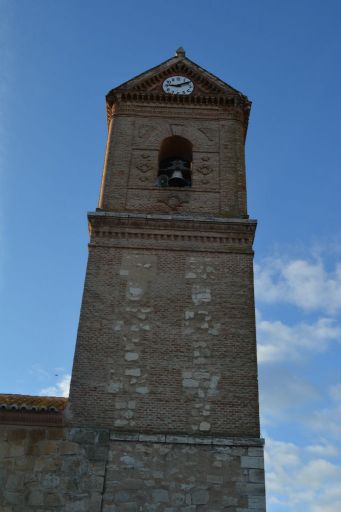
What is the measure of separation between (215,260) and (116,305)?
90.3 inches

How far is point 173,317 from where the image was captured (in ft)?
42.3

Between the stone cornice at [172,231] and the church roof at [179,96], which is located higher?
the church roof at [179,96]

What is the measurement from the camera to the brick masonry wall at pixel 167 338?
11688mm

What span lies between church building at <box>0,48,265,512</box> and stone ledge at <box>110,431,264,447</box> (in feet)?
0.06

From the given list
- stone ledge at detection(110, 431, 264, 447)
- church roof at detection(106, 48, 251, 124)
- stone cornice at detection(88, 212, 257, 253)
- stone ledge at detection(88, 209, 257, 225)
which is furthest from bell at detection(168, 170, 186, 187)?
stone ledge at detection(110, 431, 264, 447)

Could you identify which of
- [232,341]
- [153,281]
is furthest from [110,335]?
[232,341]

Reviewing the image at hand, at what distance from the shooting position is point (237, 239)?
46.3 feet

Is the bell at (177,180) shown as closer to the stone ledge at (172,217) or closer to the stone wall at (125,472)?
the stone ledge at (172,217)

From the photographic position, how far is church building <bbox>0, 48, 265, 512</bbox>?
35.7ft

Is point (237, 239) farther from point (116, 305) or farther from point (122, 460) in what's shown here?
point (122, 460)

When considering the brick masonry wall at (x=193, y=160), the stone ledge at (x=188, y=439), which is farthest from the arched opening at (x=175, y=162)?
the stone ledge at (x=188, y=439)

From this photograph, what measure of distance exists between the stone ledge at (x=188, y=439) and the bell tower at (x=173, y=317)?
0.8 inches

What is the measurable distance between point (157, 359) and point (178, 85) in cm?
851

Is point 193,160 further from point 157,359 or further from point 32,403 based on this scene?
point 32,403
